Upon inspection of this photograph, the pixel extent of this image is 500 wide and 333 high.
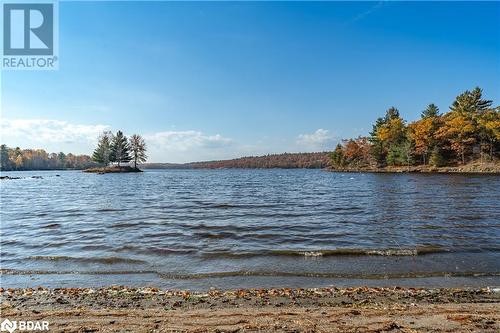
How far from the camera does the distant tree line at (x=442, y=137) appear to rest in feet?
265

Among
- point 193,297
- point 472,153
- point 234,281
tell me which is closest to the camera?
point 193,297

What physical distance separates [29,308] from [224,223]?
38.9ft

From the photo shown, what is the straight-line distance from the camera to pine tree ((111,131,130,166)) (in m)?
133

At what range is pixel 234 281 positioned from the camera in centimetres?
879

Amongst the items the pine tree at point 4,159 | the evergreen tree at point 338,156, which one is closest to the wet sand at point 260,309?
the evergreen tree at point 338,156

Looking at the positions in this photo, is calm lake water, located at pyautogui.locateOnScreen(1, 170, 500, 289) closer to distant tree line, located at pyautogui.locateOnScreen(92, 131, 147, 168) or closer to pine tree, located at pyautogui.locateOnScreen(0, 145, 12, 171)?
distant tree line, located at pyautogui.locateOnScreen(92, 131, 147, 168)

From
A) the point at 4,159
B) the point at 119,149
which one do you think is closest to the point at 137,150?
the point at 119,149

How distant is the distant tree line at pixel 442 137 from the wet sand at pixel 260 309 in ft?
294

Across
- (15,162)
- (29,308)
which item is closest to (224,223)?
(29,308)

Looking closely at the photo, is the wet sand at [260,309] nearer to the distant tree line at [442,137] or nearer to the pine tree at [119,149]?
the distant tree line at [442,137]

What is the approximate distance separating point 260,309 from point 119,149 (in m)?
140

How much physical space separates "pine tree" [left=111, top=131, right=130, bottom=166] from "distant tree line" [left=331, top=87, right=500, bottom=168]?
104 metres

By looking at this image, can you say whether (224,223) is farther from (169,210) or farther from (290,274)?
(290,274)

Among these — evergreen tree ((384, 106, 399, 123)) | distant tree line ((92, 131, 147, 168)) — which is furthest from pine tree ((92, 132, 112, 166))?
evergreen tree ((384, 106, 399, 123))
